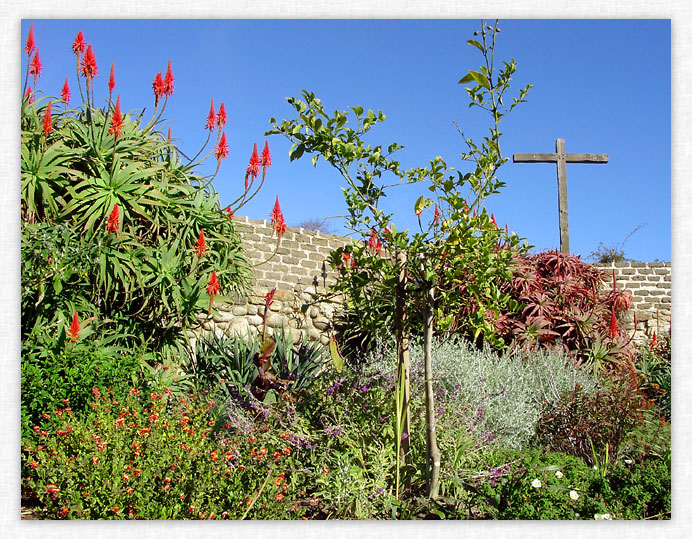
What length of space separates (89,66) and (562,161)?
18.4 feet

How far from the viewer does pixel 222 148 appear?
4.80 metres

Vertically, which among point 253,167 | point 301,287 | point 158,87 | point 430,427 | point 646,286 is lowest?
point 430,427

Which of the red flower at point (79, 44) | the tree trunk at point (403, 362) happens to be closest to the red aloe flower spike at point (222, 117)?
the red flower at point (79, 44)

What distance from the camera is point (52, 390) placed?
3.78 meters

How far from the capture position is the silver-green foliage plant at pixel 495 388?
412 centimetres

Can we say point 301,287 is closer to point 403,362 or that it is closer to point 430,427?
point 403,362

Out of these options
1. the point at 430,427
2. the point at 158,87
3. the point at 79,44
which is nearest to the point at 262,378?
the point at 430,427

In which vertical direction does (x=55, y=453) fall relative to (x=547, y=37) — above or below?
below

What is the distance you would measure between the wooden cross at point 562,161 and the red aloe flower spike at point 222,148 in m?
4.24

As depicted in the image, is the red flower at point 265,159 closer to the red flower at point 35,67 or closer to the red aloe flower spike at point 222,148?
the red aloe flower spike at point 222,148
